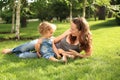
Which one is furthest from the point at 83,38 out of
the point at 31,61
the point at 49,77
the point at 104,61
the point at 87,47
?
the point at 49,77

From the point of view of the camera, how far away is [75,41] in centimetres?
883

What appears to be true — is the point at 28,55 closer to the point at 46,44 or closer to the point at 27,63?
the point at 46,44

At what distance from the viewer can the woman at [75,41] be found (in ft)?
27.5

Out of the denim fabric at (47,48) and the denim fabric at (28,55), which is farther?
the denim fabric at (28,55)

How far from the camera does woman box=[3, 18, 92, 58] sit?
27.5 feet

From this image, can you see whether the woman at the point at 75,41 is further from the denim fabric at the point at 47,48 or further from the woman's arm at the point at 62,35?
the denim fabric at the point at 47,48

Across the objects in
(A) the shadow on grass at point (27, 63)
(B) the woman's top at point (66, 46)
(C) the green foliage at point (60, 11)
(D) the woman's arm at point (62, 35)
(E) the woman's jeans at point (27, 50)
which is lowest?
(C) the green foliage at point (60, 11)

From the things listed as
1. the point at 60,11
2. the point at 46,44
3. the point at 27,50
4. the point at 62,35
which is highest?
the point at 62,35

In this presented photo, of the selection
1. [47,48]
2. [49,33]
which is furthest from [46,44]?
[49,33]

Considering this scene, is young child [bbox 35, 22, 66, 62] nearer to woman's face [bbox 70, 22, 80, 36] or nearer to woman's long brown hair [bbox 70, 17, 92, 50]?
woman's face [bbox 70, 22, 80, 36]

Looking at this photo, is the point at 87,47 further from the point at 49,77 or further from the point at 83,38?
the point at 49,77

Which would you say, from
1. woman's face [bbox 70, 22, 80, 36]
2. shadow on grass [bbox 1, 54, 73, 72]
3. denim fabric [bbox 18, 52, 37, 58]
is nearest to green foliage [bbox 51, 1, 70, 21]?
denim fabric [bbox 18, 52, 37, 58]

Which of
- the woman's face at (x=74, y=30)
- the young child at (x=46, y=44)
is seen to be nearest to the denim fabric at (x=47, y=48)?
the young child at (x=46, y=44)

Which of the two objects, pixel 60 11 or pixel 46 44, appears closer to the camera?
pixel 46 44
